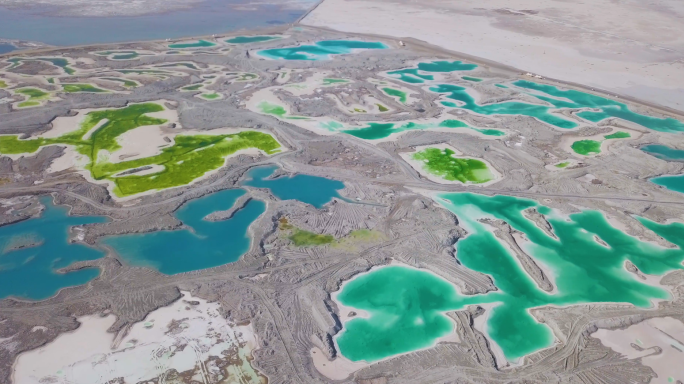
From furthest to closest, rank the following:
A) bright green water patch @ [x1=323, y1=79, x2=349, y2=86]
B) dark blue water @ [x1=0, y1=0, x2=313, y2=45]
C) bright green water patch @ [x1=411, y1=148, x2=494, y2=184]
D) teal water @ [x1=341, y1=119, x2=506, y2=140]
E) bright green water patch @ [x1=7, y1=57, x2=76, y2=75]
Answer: dark blue water @ [x1=0, y1=0, x2=313, y2=45] < bright green water patch @ [x1=7, y1=57, x2=76, y2=75] < bright green water patch @ [x1=323, y1=79, x2=349, y2=86] < teal water @ [x1=341, y1=119, x2=506, y2=140] < bright green water patch @ [x1=411, y1=148, x2=494, y2=184]

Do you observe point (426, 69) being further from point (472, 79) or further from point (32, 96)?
point (32, 96)

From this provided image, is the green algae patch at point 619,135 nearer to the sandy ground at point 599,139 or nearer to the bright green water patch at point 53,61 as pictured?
the sandy ground at point 599,139

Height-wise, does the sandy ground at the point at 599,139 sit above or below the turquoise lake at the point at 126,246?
above

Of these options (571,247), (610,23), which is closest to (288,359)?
(571,247)

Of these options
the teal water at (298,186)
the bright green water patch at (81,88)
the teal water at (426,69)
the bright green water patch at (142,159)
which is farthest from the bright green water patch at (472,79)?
the bright green water patch at (81,88)

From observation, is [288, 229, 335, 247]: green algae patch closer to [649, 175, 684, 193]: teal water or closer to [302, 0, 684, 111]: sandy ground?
[649, 175, 684, 193]: teal water

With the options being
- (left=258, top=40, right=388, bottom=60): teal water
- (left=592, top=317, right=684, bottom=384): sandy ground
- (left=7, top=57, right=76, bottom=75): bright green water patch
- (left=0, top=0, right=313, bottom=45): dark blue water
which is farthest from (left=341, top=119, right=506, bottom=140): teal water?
(left=0, top=0, right=313, bottom=45): dark blue water

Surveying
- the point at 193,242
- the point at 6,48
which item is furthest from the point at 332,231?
the point at 6,48
